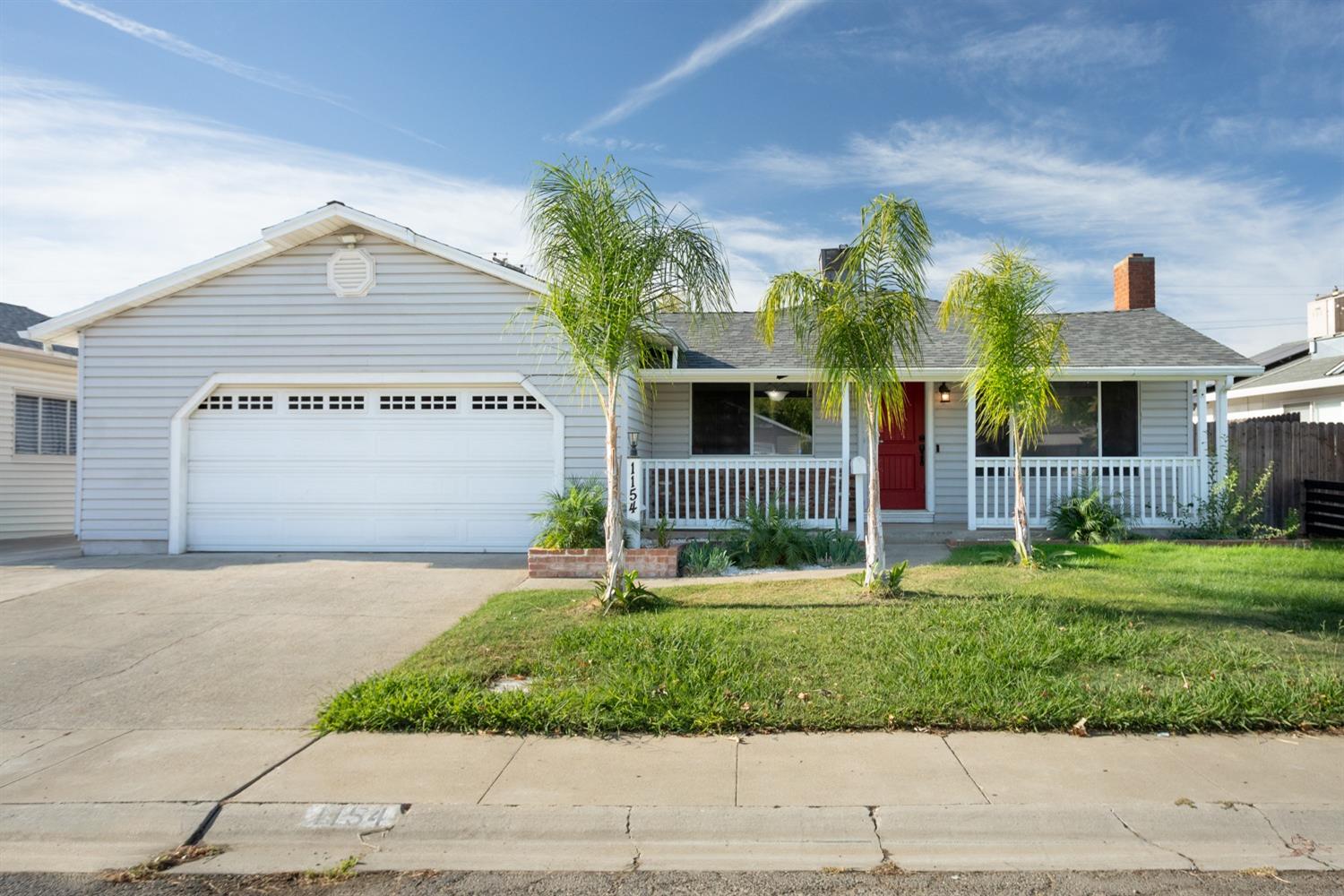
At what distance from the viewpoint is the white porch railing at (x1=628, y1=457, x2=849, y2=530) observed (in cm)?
1212

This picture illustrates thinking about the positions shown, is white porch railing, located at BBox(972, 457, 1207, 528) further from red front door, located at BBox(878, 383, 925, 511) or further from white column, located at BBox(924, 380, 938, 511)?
red front door, located at BBox(878, 383, 925, 511)

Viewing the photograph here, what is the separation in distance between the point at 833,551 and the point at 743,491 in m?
2.18

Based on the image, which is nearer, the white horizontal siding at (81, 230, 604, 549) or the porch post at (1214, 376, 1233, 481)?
the white horizontal siding at (81, 230, 604, 549)

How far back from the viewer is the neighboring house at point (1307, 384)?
1794 centimetres

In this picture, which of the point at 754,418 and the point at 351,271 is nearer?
the point at 351,271

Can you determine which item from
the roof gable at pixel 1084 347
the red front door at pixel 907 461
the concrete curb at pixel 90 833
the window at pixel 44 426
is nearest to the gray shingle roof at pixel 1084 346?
the roof gable at pixel 1084 347

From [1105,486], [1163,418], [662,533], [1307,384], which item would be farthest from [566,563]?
[1307,384]

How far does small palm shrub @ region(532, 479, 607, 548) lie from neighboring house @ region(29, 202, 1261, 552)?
3.38 ft

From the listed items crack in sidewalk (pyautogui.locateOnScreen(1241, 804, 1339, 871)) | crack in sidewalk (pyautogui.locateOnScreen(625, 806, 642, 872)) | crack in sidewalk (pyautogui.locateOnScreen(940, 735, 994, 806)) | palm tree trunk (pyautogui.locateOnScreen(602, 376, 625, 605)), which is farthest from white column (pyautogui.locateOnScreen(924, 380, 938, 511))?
crack in sidewalk (pyautogui.locateOnScreen(625, 806, 642, 872))

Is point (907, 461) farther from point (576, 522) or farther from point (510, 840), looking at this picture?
point (510, 840)

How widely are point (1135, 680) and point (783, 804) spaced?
10.1 feet

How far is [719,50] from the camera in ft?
40.1

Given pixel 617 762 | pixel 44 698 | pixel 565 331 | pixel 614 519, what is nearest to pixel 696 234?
pixel 565 331

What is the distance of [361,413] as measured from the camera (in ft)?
39.9
